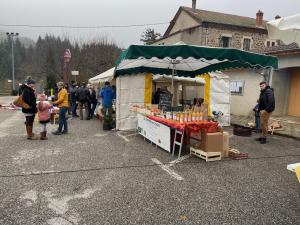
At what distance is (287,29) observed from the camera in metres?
3.77

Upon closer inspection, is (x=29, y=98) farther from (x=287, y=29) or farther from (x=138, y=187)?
(x=287, y=29)

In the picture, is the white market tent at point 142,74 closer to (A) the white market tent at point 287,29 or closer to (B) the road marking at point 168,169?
(B) the road marking at point 168,169

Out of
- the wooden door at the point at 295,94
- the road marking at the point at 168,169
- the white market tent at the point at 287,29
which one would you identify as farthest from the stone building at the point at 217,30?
the white market tent at the point at 287,29

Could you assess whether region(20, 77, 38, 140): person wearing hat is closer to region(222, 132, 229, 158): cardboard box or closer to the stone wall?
region(222, 132, 229, 158): cardboard box

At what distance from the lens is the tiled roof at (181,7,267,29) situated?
26516 millimetres

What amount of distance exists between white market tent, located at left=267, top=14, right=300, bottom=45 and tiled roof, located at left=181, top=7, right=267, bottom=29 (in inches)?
905

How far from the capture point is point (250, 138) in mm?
9125

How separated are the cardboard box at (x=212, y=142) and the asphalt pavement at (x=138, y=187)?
36cm

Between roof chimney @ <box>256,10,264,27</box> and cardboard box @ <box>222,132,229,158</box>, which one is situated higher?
roof chimney @ <box>256,10,264,27</box>

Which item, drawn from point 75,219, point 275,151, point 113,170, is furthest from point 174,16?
point 75,219

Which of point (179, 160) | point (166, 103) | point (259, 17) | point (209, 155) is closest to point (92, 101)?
point (166, 103)

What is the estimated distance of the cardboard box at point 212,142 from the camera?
6387 mm

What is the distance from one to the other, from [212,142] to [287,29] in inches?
129

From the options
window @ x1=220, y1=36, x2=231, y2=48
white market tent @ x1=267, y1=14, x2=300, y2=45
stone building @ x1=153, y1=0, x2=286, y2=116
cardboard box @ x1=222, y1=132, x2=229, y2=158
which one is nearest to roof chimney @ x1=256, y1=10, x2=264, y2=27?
stone building @ x1=153, y1=0, x2=286, y2=116
